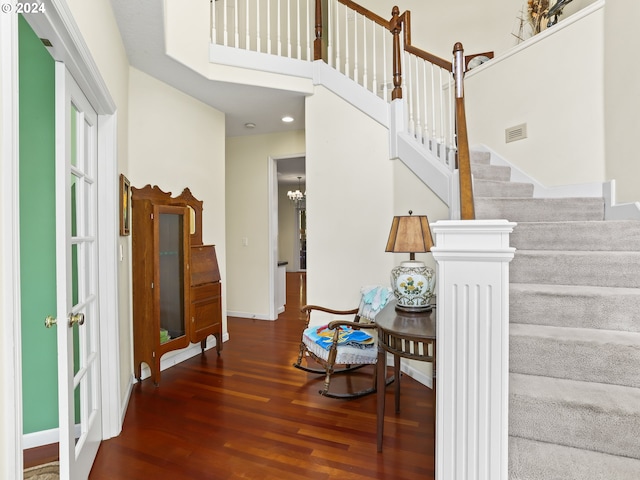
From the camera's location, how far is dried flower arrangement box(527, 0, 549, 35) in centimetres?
353

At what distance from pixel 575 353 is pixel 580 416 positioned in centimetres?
30

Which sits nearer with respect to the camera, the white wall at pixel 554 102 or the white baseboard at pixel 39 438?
the white baseboard at pixel 39 438

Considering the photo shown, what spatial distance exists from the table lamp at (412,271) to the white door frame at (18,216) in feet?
5.95

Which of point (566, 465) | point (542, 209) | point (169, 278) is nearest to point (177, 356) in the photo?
point (169, 278)

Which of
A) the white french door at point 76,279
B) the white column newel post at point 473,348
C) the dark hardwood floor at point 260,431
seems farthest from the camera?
the dark hardwood floor at point 260,431

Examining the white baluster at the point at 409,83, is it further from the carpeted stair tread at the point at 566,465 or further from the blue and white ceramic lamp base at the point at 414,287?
the carpeted stair tread at the point at 566,465

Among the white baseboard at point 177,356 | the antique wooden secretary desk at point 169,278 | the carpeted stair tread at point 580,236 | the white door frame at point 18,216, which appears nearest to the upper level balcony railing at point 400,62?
the carpeted stair tread at point 580,236

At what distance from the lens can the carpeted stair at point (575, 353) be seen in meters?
1.25

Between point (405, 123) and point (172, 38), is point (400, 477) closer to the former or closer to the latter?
point (405, 123)

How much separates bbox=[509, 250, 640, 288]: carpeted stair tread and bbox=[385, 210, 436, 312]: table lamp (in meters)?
0.50

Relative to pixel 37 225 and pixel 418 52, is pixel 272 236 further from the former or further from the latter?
pixel 37 225

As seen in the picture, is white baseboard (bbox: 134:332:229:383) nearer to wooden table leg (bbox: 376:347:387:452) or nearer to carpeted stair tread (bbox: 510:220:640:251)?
wooden table leg (bbox: 376:347:387:452)

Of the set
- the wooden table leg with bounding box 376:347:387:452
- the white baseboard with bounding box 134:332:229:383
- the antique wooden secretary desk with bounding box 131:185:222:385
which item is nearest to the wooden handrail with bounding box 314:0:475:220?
the wooden table leg with bounding box 376:347:387:452

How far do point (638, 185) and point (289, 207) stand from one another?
32.5ft
